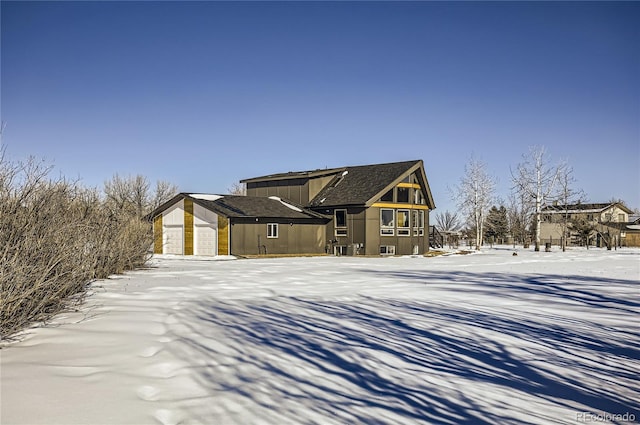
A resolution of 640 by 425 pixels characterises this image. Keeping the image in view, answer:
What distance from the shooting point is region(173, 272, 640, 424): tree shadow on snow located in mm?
5598

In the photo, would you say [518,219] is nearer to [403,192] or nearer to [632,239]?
[632,239]

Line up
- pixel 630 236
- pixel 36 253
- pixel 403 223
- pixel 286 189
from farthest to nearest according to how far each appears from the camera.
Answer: pixel 630 236, pixel 286 189, pixel 403 223, pixel 36 253

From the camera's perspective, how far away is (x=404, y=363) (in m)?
7.18

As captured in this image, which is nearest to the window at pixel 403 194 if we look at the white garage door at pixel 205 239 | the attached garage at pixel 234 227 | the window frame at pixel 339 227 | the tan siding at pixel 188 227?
the window frame at pixel 339 227

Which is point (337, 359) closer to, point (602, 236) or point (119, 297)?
point (119, 297)

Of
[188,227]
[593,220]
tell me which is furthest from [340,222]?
[593,220]

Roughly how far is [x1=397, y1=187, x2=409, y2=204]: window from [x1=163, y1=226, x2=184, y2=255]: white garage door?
552 inches

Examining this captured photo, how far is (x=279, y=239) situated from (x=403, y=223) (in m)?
8.30

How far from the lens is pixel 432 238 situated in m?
47.4

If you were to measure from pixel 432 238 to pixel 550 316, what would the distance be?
122ft

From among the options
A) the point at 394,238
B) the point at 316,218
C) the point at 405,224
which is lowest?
the point at 394,238

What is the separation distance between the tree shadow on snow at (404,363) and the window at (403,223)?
79.7 feet

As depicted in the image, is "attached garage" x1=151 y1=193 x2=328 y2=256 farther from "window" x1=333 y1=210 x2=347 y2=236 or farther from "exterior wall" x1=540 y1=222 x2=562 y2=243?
"exterior wall" x1=540 y1=222 x2=562 y2=243

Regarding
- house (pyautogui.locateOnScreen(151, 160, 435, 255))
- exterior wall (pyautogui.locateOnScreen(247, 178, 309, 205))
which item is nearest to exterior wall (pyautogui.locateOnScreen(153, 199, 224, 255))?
house (pyautogui.locateOnScreen(151, 160, 435, 255))
